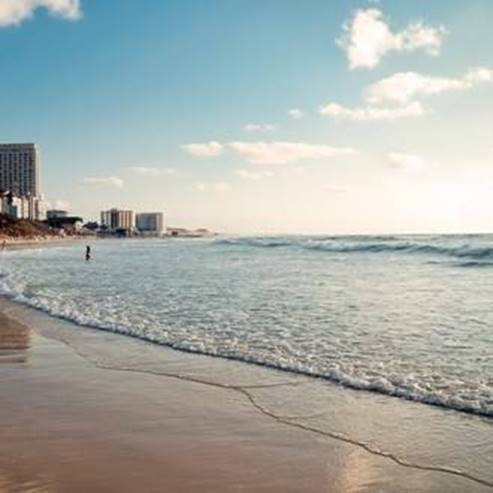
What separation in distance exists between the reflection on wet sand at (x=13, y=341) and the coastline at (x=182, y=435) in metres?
0.35

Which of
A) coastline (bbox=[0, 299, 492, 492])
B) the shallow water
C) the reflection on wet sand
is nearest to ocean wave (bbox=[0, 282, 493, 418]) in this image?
the shallow water

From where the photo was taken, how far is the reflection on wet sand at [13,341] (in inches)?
418

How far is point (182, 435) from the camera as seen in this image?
6.49 meters

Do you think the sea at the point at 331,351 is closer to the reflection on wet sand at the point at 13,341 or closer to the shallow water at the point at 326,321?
the shallow water at the point at 326,321

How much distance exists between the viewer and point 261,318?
1457 centimetres

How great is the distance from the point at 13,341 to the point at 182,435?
22.7ft

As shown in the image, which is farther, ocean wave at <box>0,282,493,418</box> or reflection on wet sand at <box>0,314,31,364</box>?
reflection on wet sand at <box>0,314,31,364</box>

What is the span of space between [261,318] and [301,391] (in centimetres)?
625

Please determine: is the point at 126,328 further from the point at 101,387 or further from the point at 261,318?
the point at 101,387

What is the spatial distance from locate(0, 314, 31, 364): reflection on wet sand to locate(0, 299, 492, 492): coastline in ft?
1.16

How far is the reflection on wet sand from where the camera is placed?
10605mm

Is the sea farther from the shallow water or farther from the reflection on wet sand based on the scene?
the reflection on wet sand

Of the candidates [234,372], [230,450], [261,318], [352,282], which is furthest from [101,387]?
[352,282]

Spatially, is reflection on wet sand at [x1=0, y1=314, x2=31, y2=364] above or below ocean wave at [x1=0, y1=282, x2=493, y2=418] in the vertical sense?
below
